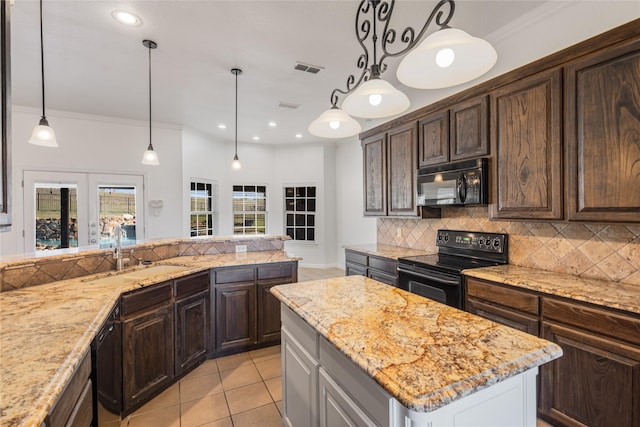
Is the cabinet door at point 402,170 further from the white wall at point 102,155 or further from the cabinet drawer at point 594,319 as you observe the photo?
the white wall at point 102,155

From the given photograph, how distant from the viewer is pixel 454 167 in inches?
110

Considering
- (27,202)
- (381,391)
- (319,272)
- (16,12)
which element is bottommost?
(319,272)

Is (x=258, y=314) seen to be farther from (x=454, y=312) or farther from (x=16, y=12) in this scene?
(x=16, y=12)

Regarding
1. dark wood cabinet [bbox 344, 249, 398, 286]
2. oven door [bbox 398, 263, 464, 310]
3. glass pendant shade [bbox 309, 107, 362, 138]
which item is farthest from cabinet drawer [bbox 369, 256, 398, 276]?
glass pendant shade [bbox 309, 107, 362, 138]

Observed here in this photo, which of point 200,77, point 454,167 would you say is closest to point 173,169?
point 200,77

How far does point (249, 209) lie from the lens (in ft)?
23.0

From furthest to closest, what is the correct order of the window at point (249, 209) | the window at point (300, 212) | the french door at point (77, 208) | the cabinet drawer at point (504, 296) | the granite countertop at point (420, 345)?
1. the window at point (300, 212)
2. the window at point (249, 209)
3. the french door at point (77, 208)
4. the cabinet drawer at point (504, 296)
5. the granite countertop at point (420, 345)

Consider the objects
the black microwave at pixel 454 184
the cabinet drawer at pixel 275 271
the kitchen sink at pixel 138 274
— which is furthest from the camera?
the cabinet drawer at pixel 275 271

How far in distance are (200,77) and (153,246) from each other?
202 cm

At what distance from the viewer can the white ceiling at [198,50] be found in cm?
234

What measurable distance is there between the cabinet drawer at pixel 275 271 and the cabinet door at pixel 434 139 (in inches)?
70.5

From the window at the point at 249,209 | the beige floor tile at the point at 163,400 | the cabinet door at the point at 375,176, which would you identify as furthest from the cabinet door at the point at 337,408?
the window at the point at 249,209

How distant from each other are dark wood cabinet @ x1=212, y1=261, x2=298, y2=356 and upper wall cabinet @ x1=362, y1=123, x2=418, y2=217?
1.40 metres

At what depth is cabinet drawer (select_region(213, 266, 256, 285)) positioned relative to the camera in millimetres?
2873
